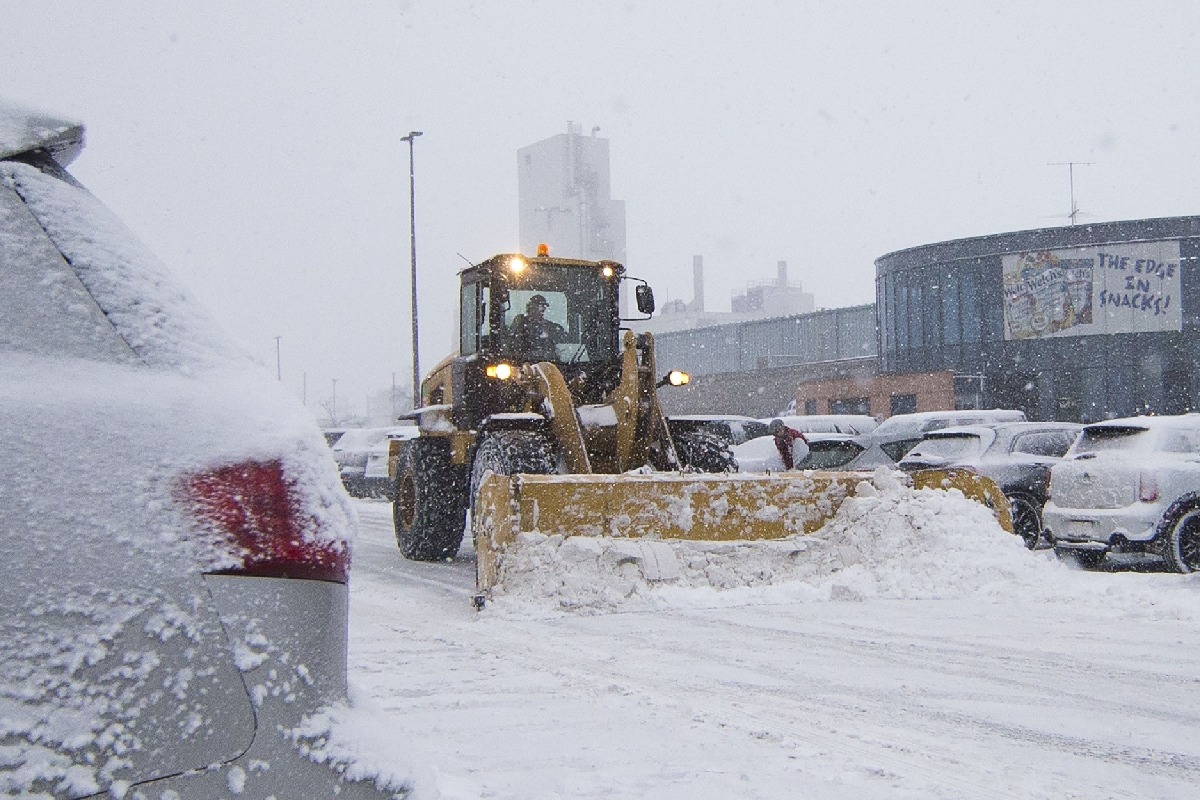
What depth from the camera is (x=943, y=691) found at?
17.3 ft

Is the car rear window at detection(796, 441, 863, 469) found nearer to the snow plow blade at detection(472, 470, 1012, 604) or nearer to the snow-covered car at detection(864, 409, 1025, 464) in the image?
the snow-covered car at detection(864, 409, 1025, 464)

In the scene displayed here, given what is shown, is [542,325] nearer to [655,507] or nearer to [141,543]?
[655,507]

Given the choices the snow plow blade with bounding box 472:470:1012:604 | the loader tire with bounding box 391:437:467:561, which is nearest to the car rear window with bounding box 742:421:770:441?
the loader tire with bounding box 391:437:467:561

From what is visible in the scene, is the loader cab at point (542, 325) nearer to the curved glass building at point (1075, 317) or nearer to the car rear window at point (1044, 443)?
the car rear window at point (1044, 443)

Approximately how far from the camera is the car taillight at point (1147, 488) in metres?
9.69

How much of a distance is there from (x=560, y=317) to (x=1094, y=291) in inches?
1445

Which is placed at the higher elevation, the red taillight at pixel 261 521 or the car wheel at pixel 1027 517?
the red taillight at pixel 261 521

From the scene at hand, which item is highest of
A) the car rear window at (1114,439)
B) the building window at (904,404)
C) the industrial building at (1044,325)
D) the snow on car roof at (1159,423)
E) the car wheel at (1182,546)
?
the industrial building at (1044,325)

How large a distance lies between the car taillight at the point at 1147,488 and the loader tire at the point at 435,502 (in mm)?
6141

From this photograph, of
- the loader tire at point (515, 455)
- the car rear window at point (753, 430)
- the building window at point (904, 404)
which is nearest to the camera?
the loader tire at point (515, 455)

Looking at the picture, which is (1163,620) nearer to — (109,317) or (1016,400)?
(109,317)

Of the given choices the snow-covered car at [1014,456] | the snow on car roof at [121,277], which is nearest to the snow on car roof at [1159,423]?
the snow-covered car at [1014,456]

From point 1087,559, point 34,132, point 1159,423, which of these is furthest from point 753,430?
point 34,132

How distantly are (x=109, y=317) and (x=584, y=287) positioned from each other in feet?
28.9
